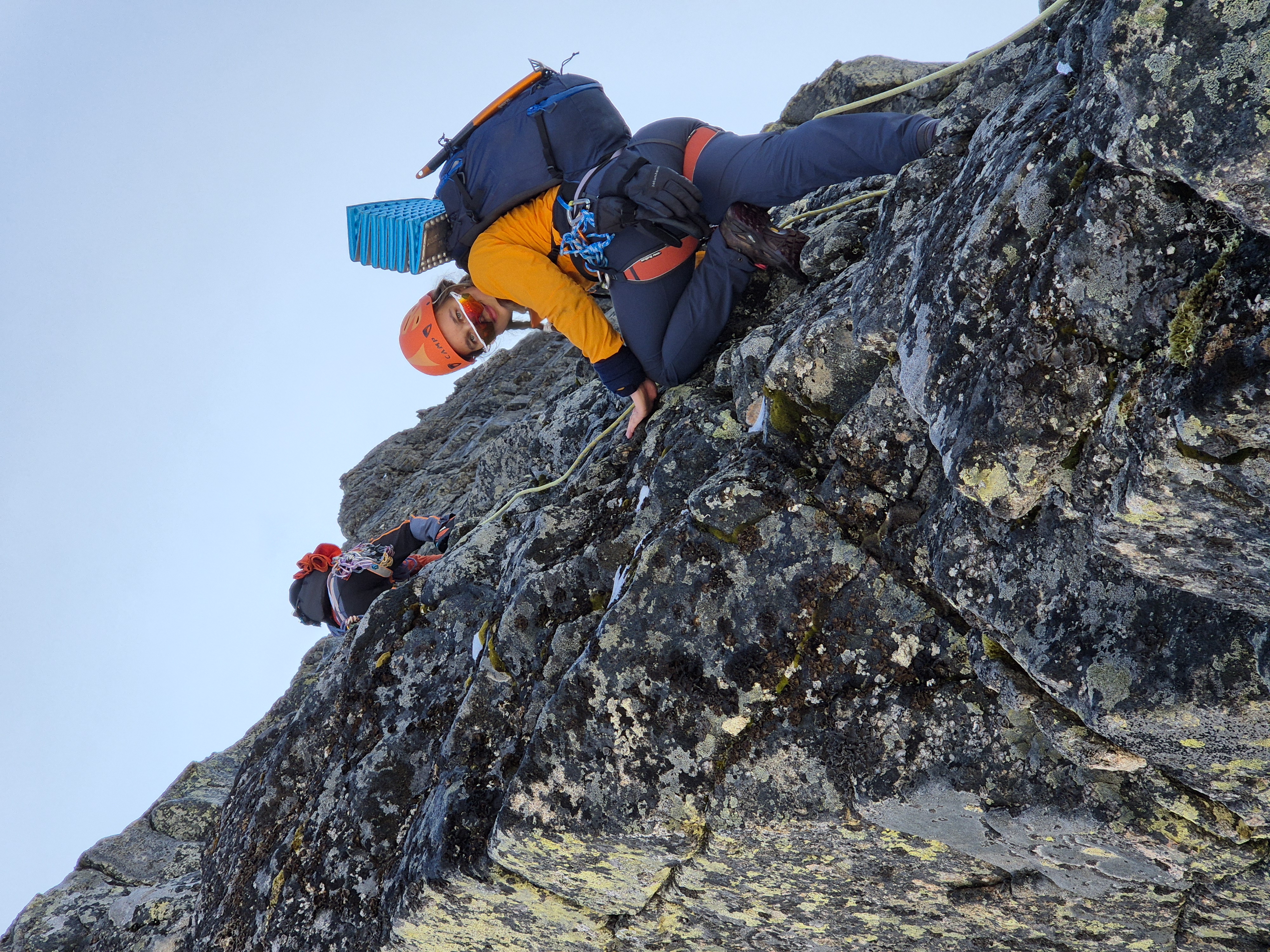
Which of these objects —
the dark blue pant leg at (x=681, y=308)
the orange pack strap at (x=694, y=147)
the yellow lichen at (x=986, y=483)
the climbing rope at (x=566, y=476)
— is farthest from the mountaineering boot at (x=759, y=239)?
the yellow lichen at (x=986, y=483)

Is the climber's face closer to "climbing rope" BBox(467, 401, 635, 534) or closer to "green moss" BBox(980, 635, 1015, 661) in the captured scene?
"climbing rope" BBox(467, 401, 635, 534)

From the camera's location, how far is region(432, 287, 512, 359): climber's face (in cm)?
775

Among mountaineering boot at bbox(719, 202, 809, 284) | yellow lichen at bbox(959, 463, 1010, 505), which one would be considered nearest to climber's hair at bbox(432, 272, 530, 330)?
mountaineering boot at bbox(719, 202, 809, 284)

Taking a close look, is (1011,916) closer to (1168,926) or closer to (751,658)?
(1168,926)

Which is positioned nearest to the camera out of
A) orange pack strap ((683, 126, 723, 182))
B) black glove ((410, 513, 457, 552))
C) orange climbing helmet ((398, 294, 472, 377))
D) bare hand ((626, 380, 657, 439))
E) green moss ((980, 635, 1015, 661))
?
green moss ((980, 635, 1015, 661))

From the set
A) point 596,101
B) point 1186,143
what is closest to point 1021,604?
point 1186,143

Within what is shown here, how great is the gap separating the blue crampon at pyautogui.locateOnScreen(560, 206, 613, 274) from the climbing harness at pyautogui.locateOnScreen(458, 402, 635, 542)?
4.21ft

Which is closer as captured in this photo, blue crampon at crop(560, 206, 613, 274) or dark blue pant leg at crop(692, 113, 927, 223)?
dark blue pant leg at crop(692, 113, 927, 223)

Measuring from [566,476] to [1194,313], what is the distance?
542cm

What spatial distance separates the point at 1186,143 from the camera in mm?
2719

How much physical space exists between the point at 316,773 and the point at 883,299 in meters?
6.39

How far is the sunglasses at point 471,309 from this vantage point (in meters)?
7.74

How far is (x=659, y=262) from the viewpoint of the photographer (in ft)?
22.7

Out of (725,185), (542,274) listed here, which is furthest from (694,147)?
(542,274)
